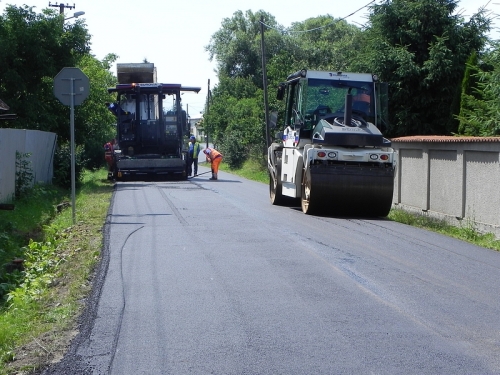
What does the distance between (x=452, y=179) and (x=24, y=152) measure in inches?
425

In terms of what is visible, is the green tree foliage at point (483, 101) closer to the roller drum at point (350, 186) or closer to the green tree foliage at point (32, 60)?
the roller drum at point (350, 186)

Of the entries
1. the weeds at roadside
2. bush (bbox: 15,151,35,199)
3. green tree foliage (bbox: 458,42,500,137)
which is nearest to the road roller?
the weeds at roadside

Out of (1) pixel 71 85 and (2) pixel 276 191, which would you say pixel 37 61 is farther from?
(1) pixel 71 85

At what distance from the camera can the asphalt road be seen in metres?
5.63

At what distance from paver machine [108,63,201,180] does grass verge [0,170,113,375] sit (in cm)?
1025

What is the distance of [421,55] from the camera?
27703 mm

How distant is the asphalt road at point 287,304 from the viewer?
5629 mm

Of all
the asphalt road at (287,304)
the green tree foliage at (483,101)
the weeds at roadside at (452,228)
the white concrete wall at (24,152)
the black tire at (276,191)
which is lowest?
the weeds at roadside at (452,228)

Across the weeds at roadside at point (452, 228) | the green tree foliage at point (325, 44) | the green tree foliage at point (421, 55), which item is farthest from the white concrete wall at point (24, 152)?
the green tree foliage at point (325, 44)

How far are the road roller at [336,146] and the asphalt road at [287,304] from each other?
241 centimetres

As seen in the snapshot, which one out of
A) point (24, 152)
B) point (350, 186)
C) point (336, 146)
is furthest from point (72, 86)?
point (24, 152)

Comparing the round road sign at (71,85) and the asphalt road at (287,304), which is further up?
the round road sign at (71,85)

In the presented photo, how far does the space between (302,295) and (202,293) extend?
0.99 m

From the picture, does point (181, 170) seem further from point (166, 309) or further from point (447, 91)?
point (166, 309)
